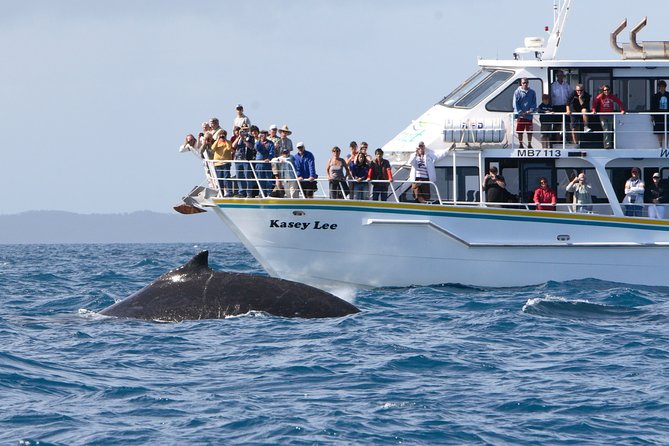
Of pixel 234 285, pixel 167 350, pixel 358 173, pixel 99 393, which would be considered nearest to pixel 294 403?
pixel 99 393

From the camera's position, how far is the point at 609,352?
1529 centimetres

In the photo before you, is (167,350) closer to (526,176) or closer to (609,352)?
(609,352)

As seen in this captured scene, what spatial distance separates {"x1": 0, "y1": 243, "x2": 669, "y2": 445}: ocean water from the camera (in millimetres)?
10883

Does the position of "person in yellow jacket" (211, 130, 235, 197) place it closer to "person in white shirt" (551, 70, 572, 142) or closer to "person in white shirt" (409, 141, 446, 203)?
"person in white shirt" (409, 141, 446, 203)

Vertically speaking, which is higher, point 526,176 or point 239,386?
point 526,176

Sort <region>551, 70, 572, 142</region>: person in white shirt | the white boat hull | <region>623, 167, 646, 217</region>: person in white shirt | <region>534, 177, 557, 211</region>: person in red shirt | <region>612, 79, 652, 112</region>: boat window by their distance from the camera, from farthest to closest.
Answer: <region>612, 79, 652, 112</region>: boat window < <region>551, 70, 572, 142</region>: person in white shirt < <region>623, 167, 646, 217</region>: person in white shirt < <region>534, 177, 557, 211</region>: person in red shirt < the white boat hull

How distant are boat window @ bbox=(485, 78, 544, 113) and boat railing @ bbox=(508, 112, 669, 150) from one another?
0.88 ft

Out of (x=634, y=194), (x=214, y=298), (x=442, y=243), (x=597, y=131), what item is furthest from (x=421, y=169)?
(x=214, y=298)

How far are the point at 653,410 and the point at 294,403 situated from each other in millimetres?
3597

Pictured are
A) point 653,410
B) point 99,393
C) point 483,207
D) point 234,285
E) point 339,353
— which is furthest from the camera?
point 483,207

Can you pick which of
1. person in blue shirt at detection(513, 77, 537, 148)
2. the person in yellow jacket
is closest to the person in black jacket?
person in blue shirt at detection(513, 77, 537, 148)

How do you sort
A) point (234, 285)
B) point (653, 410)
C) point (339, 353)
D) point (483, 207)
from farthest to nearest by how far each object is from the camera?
1. point (483, 207)
2. point (234, 285)
3. point (339, 353)
4. point (653, 410)

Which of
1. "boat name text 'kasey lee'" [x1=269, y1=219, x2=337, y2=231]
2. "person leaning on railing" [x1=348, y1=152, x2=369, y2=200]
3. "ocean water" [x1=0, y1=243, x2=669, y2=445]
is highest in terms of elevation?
"person leaning on railing" [x1=348, y1=152, x2=369, y2=200]

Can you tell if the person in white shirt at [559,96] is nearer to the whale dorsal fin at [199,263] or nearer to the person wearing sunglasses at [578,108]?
the person wearing sunglasses at [578,108]
